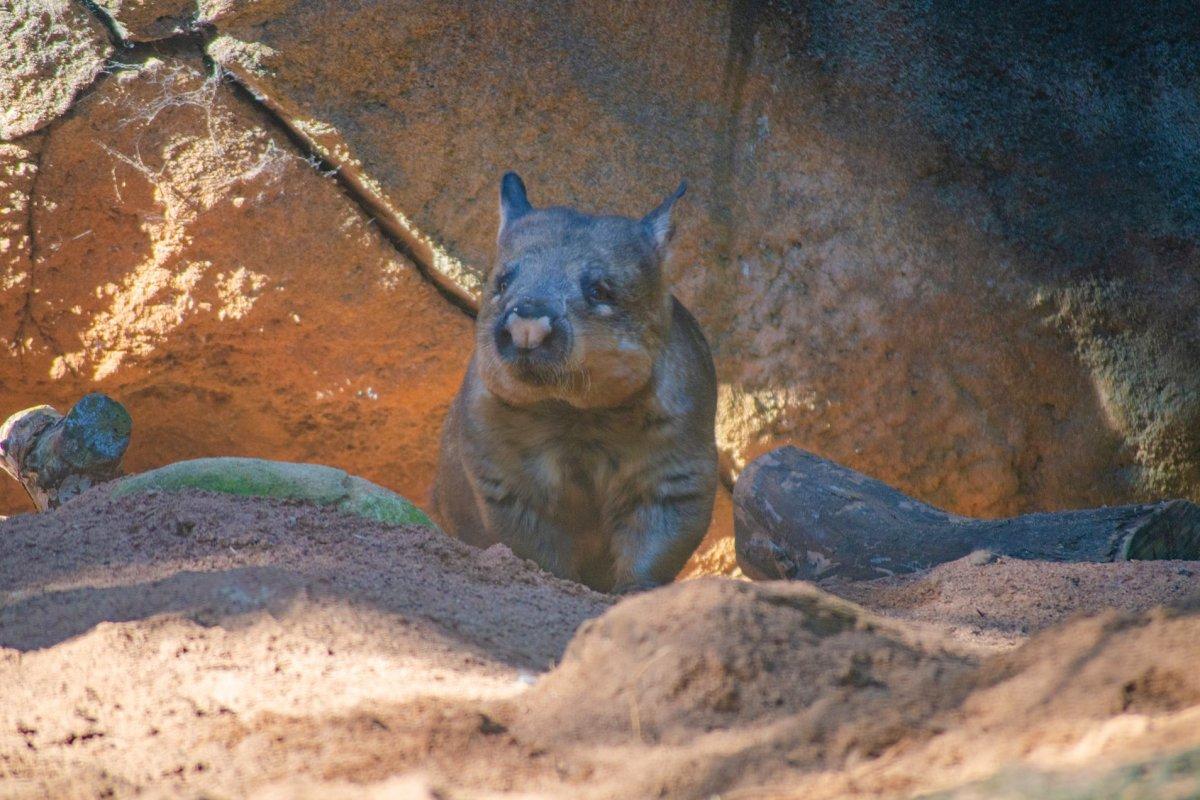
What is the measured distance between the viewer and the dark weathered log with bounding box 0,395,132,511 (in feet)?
15.6

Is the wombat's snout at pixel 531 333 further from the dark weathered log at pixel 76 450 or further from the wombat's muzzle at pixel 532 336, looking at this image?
the dark weathered log at pixel 76 450

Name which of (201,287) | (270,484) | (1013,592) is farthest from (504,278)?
(1013,592)

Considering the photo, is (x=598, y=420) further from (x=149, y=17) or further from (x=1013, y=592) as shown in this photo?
(x=149, y=17)

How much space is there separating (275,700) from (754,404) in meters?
4.22

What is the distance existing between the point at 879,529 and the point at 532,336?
1.49m

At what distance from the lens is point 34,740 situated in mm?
2125

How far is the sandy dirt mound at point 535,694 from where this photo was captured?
176 cm

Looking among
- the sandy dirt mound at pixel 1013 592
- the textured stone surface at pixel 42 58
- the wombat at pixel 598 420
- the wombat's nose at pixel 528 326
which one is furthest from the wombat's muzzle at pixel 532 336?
the textured stone surface at pixel 42 58

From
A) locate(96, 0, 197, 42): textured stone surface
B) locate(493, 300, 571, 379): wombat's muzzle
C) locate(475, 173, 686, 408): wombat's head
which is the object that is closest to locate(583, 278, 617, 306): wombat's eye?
locate(475, 173, 686, 408): wombat's head

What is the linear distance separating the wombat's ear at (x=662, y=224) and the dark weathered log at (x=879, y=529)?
0.97 metres

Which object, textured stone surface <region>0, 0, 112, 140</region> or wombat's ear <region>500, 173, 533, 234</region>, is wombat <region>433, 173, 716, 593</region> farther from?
textured stone surface <region>0, 0, 112, 140</region>

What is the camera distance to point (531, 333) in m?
4.19

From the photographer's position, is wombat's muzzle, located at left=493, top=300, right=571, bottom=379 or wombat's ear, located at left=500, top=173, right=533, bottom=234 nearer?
wombat's muzzle, located at left=493, top=300, right=571, bottom=379

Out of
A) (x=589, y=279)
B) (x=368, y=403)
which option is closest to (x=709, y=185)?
(x=589, y=279)
